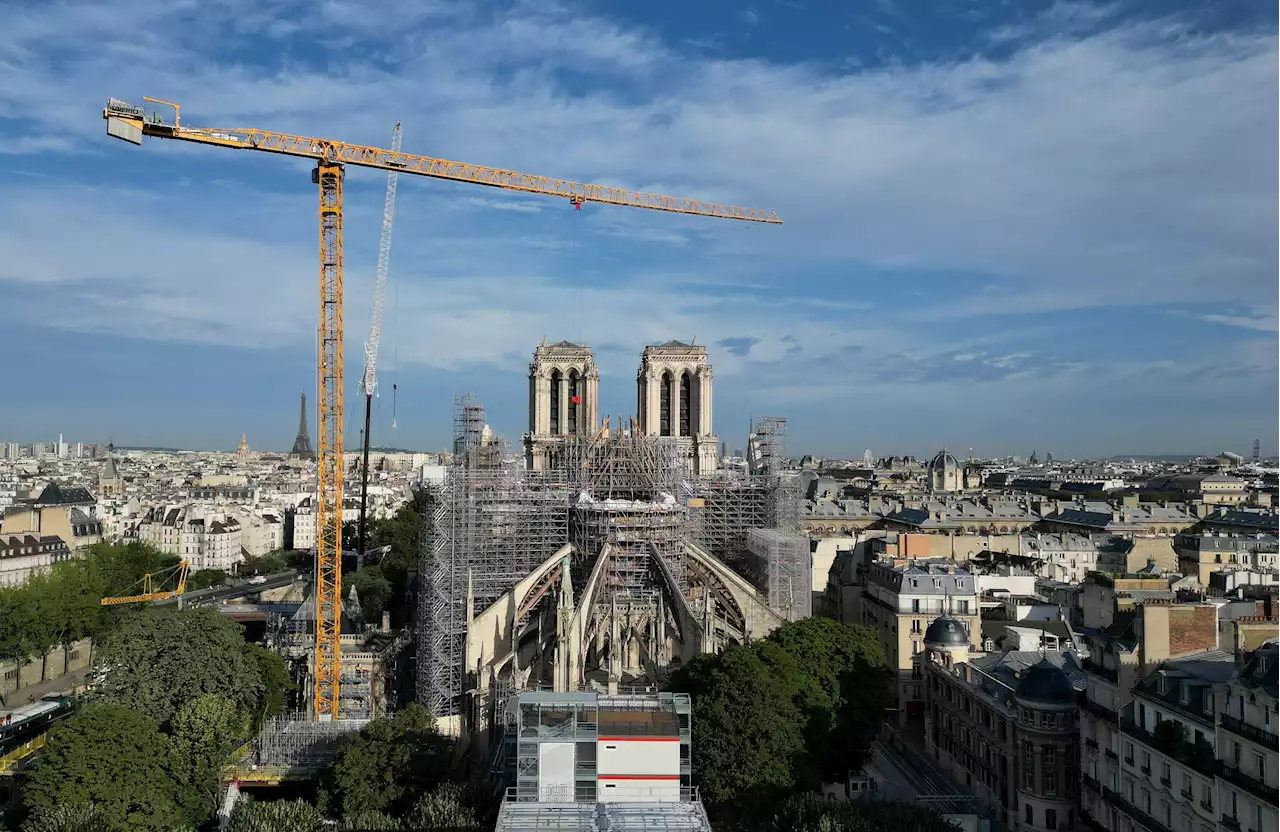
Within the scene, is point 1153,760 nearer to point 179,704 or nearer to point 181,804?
point 181,804

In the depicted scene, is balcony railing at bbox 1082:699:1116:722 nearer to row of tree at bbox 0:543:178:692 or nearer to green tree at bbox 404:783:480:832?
green tree at bbox 404:783:480:832

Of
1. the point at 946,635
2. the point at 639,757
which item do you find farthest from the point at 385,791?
the point at 946,635

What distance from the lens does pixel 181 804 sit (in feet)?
146

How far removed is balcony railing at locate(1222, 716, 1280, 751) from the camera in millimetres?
30859

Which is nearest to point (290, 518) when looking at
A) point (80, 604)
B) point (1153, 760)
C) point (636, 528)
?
point (80, 604)

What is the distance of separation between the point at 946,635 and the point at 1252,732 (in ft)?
78.6

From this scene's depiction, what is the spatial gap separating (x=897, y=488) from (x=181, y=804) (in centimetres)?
15093

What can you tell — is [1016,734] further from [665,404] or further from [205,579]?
[205,579]

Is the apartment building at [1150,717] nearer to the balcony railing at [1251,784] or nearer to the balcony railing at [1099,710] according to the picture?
the balcony railing at [1099,710]

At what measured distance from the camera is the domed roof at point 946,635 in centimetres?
5553

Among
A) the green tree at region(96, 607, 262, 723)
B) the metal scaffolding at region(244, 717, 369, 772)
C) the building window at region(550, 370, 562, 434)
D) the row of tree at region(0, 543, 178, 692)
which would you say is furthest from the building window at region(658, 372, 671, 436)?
the metal scaffolding at region(244, 717, 369, 772)

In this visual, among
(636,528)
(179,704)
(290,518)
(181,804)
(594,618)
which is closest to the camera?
(181,804)

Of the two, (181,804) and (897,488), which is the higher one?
(897,488)

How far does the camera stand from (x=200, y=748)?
4709cm
